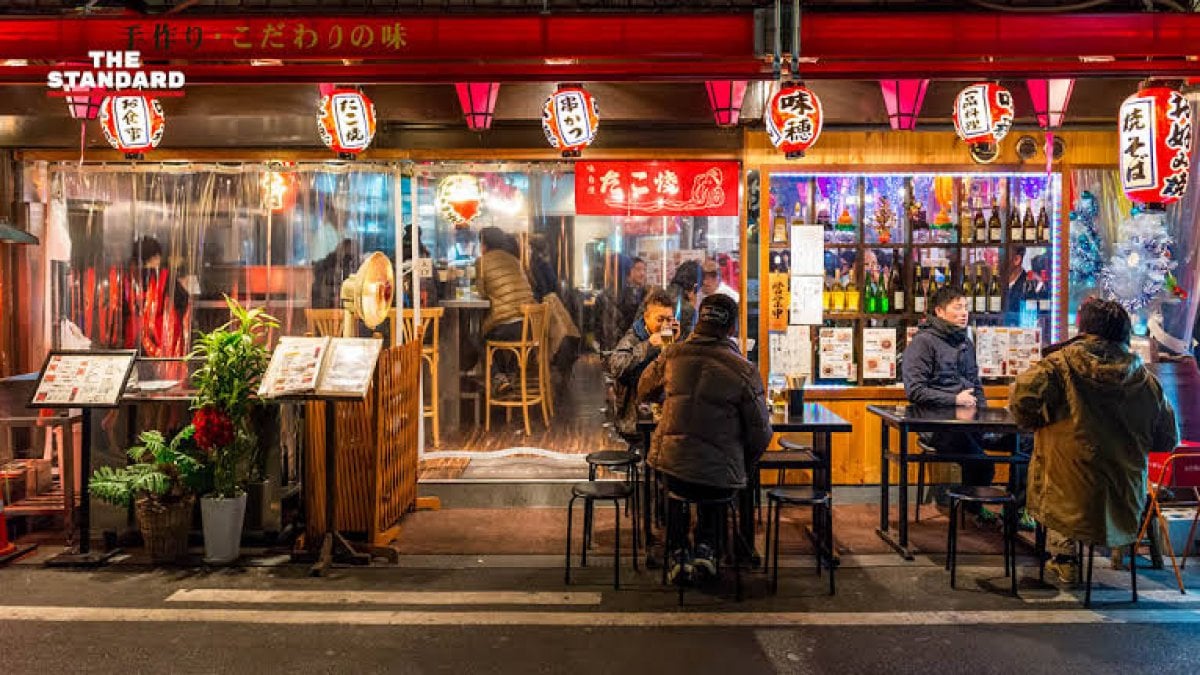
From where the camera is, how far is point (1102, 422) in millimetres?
6469

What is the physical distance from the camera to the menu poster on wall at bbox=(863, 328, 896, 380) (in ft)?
35.0

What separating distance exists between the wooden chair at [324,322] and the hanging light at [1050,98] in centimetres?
803

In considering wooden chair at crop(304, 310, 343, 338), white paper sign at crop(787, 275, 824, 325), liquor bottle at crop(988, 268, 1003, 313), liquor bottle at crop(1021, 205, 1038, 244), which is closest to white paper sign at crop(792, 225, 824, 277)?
white paper sign at crop(787, 275, 824, 325)

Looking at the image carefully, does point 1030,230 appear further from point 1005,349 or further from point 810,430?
point 810,430

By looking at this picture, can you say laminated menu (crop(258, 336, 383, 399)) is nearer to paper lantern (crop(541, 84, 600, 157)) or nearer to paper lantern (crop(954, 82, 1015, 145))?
paper lantern (crop(541, 84, 600, 157))

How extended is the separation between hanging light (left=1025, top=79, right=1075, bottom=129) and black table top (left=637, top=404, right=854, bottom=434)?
170 inches

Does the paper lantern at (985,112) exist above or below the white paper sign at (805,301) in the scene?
above

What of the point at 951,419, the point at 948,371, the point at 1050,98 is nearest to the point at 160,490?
the point at 951,419

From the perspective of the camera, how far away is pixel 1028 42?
8.94 metres

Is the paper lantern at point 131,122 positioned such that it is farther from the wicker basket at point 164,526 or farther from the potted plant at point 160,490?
the wicker basket at point 164,526

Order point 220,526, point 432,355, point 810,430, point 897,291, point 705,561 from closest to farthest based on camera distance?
point 705,561, point 810,430, point 220,526, point 897,291, point 432,355

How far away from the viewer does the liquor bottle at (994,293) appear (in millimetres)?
10711

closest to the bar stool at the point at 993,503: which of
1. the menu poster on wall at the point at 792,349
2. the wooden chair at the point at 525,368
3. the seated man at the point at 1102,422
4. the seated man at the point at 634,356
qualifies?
the seated man at the point at 1102,422

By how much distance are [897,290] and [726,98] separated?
10.4 ft
